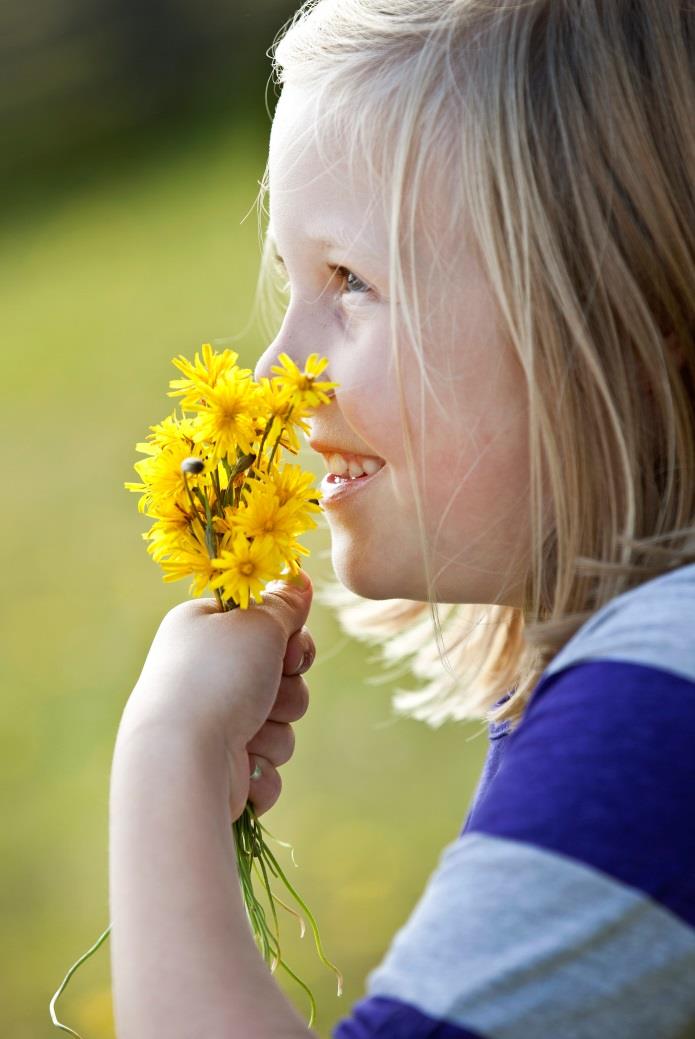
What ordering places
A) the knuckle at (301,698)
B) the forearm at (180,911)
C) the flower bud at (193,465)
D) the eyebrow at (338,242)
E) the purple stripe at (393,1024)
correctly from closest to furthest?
the purple stripe at (393,1024) → the forearm at (180,911) → the flower bud at (193,465) → the eyebrow at (338,242) → the knuckle at (301,698)

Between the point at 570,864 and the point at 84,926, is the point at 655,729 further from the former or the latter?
the point at 84,926

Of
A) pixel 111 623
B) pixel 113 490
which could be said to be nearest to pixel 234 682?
pixel 111 623

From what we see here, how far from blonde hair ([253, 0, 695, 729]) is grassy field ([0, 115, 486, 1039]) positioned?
0.67 metres

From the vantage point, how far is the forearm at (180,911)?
0.87 metres

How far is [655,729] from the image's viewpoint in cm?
77

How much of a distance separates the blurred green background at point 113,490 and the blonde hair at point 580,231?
0.42m

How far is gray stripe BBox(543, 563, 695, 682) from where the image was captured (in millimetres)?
806

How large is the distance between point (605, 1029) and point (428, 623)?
42.7 inches

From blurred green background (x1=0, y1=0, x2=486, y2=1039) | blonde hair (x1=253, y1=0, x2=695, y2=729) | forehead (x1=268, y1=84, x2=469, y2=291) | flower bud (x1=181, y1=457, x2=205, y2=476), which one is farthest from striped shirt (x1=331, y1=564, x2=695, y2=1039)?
blurred green background (x1=0, y1=0, x2=486, y2=1039)

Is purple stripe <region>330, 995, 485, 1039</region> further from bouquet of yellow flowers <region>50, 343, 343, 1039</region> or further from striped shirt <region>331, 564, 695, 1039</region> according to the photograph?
bouquet of yellow flowers <region>50, 343, 343, 1039</region>

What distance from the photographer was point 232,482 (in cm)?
112

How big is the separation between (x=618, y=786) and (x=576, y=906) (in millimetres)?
77

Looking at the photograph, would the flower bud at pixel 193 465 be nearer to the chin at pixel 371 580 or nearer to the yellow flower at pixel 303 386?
the yellow flower at pixel 303 386

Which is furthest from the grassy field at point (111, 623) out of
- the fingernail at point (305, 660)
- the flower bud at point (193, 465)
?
the flower bud at point (193, 465)
